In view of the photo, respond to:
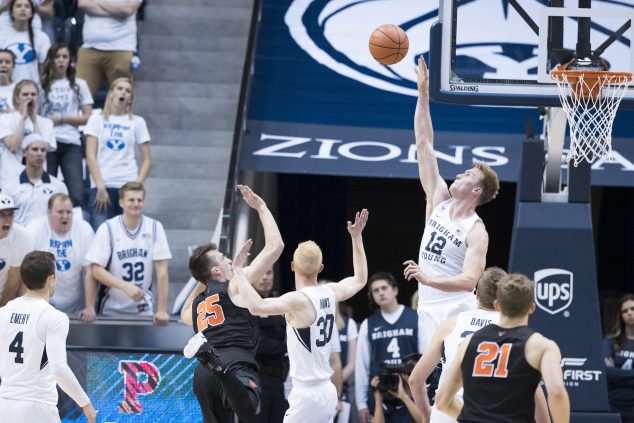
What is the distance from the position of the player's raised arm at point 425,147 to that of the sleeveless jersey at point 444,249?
0.28 meters

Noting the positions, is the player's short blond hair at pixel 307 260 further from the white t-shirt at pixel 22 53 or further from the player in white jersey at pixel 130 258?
the white t-shirt at pixel 22 53

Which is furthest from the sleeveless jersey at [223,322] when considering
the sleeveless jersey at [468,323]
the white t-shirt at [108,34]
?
the white t-shirt at [108,34]

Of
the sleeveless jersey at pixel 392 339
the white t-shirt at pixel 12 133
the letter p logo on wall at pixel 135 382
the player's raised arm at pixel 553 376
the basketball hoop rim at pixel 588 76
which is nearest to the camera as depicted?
the player's raised arm at pixel 553 376

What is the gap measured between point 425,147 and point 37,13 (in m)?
7.29

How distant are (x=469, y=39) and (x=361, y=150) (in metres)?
2.66

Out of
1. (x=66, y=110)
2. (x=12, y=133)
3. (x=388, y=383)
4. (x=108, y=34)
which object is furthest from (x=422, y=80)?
(x=108, y=34)

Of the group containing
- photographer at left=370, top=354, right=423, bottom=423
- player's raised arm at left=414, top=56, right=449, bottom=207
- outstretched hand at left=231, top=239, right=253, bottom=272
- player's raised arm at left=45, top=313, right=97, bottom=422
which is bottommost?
photographer at left=370, top=354, right=423, bottom=423

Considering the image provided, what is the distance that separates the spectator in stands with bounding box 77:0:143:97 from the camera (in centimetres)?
1445

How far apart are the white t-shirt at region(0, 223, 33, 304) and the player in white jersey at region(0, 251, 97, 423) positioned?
245cm

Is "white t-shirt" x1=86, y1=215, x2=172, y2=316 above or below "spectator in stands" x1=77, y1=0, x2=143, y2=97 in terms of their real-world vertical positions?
below

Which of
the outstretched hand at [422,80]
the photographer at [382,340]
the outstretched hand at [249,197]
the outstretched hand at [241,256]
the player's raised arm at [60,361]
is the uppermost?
the outstretched hand at [422,80]

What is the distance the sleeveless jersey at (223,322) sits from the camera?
8.95m

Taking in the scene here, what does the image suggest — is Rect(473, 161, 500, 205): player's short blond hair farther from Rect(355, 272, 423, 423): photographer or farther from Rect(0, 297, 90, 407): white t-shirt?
Rect(0, 297, 90, 407): white t-shirt

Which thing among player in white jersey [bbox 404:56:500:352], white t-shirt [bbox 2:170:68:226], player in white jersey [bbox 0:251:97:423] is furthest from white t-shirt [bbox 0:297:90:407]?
white t-shirt [bbox 2:170:68:226]
